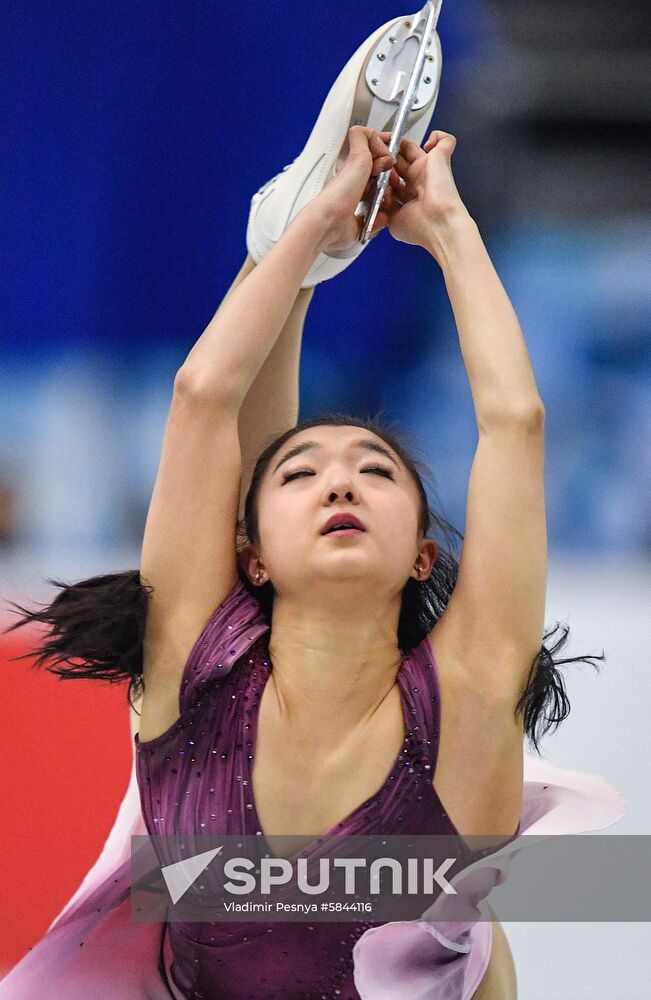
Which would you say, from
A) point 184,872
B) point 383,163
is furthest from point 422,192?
point 184,872

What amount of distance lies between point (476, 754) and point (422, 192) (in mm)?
755

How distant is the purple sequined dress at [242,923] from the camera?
58.1 inches

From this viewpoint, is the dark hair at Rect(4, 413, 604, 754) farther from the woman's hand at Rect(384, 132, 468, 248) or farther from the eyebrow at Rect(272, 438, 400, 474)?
the woman's hand at Rect(384, 132, 468, 248)

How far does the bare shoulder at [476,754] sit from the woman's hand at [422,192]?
0.60 metres

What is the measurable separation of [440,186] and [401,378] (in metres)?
1.23

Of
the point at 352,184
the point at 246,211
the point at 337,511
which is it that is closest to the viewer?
→ the point at 337,511

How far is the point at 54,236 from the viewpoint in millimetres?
2963

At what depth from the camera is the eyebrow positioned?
1560mm

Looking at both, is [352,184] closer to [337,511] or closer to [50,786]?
[337,511]

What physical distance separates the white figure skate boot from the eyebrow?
348 mm

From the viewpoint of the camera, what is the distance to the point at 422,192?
1724 millimetres

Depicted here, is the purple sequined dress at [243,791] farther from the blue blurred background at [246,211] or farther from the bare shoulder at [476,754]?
the blue blurred background at [246,211]

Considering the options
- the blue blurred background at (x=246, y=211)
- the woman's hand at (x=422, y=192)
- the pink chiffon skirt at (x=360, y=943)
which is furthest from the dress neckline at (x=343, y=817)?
the blue blurred background at (x=246, y=211)

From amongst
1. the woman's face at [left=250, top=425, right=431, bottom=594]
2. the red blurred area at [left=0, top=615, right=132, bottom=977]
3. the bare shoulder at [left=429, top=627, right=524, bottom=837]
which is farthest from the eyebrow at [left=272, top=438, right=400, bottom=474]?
the red blurred area at [left=0, top=615, right=132, bottom=977]
